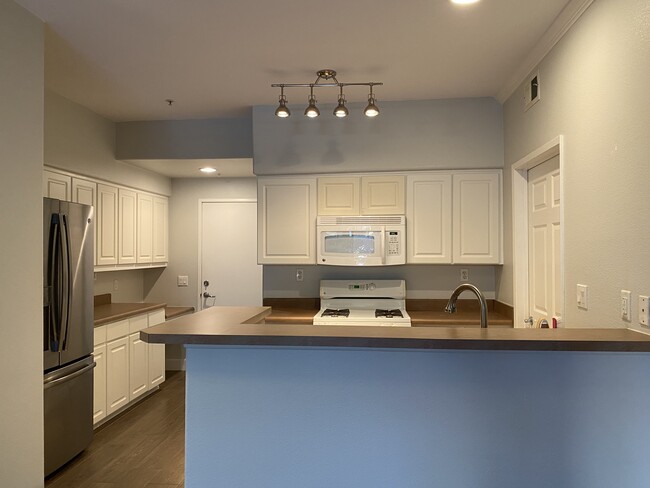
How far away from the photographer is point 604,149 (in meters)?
1.84

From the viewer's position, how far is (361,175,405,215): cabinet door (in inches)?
142

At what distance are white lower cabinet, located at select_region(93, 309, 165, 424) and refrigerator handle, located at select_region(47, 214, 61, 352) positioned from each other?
615mm

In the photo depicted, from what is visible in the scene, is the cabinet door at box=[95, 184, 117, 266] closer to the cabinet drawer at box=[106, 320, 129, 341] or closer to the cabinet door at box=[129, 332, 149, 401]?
the cabinet drawer at box=[106, 320, 129, 341]

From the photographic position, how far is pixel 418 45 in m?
2.53

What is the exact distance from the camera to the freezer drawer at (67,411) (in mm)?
2688

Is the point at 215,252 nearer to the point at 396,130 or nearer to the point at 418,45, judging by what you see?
the point at 396,130

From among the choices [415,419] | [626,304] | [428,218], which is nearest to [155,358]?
[428,218]

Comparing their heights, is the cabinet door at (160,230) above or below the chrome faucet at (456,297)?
above

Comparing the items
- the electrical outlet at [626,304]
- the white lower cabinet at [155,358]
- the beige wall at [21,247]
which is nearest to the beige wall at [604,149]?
the electrical outlet at [626,304]

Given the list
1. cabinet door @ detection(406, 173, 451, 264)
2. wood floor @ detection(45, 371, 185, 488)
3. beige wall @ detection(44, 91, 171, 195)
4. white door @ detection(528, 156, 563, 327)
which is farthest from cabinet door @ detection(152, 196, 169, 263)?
white door @ detection(528, 156, 563, 327)

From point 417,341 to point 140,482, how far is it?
2.22m

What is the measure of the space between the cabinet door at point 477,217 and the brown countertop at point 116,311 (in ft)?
9.21

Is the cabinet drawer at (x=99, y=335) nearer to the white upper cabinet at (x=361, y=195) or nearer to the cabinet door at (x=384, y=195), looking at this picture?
the white upper cabinet at (x=361, y=195)

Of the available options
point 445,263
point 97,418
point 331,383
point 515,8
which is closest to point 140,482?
point 97,418
